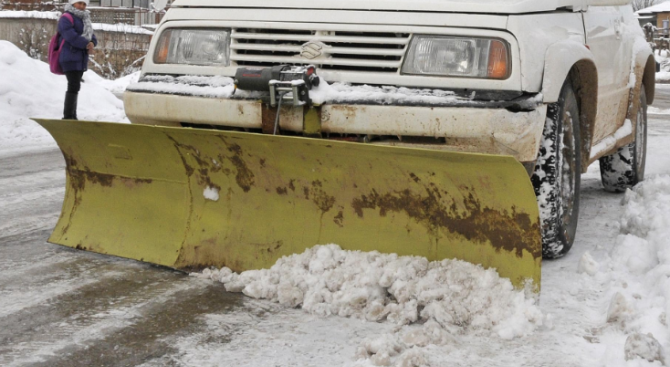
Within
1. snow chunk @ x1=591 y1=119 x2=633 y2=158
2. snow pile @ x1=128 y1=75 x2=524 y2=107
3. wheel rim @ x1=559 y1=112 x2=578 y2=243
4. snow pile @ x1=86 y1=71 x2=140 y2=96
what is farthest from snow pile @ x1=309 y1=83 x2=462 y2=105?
snow pile @ x1=86 y1=71 x2=140 y2=96

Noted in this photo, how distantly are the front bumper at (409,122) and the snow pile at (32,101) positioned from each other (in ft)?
→ 19.0

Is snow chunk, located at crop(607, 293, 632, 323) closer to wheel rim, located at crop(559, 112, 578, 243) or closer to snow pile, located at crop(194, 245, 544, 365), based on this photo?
snow pile, located at crop(194, 245, 544, 365)

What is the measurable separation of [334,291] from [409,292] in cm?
34

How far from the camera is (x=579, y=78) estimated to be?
15.1 ft

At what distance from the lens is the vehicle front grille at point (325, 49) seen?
398cm

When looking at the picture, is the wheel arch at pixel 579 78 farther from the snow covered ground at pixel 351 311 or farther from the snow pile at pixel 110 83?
the snow pile at pixel 110 83

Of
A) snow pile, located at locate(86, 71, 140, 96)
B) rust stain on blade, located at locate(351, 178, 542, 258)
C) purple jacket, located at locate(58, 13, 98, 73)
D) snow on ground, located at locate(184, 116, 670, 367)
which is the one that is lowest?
snow pile, located at locate(86, 71, 140, 96)

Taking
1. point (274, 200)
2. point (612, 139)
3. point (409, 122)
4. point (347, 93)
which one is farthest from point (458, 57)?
point (612, 139)

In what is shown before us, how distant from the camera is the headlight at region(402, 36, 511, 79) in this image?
151 inches

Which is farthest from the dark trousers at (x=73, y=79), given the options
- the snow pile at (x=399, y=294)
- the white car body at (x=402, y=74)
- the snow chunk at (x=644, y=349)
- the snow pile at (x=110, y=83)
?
the snow pile at (x=110, y=83)

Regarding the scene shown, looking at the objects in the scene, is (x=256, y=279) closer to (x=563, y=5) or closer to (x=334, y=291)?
(x=334, y=291)

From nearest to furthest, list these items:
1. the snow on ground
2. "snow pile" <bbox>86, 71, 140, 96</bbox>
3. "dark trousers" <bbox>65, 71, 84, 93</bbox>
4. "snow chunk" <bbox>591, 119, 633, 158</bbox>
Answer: the snow on ground, "snow chunk" <bbox>591, 119, 633, 158</bbox>, "dark trousers" <bbox>65, 71, 84, 93</bbox>, "snow pile" <bbox>86, 71, 140, 96</bbox>

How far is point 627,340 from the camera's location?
9.99ft

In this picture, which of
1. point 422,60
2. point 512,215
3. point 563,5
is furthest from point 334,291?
point 563,5
